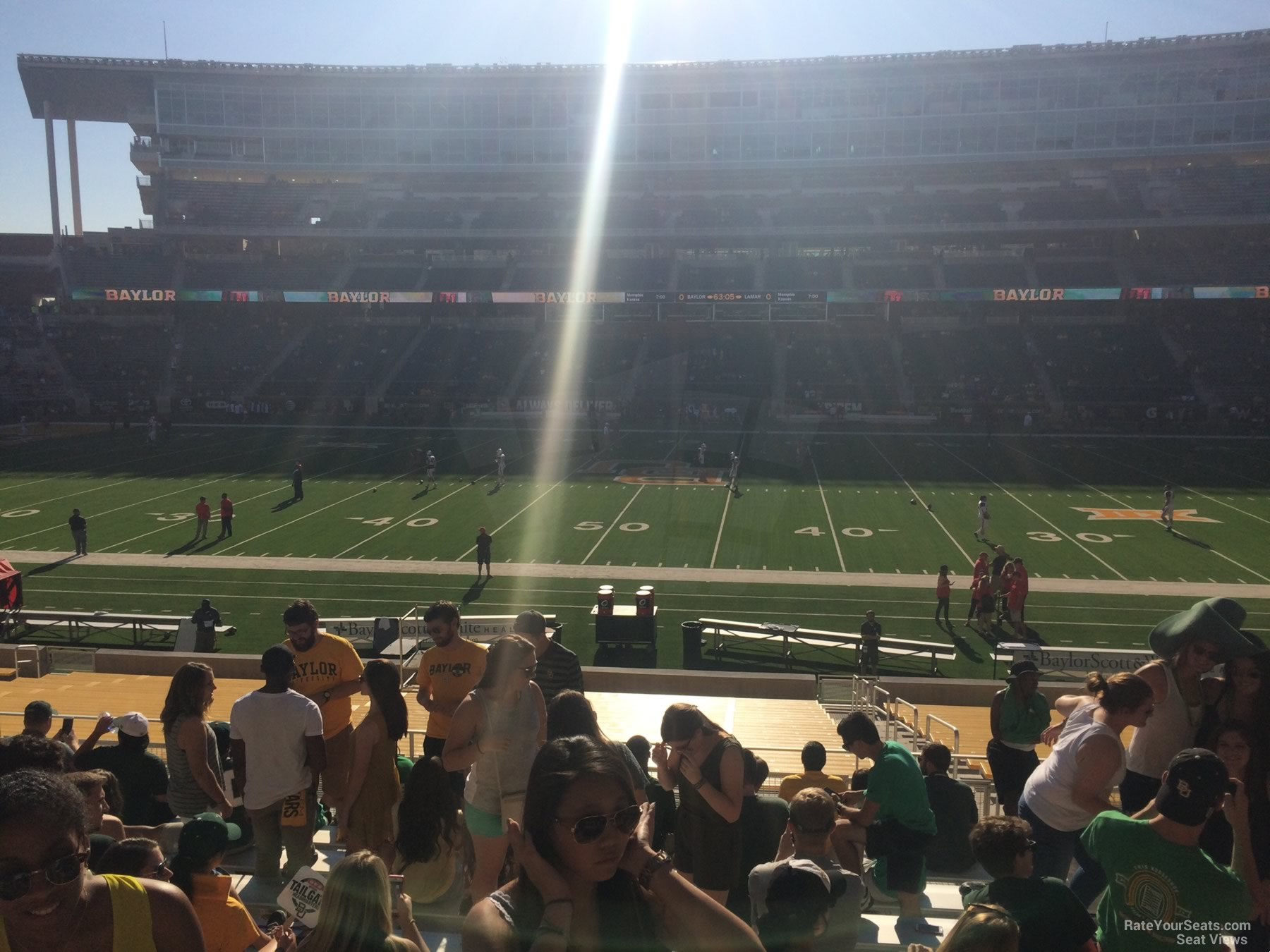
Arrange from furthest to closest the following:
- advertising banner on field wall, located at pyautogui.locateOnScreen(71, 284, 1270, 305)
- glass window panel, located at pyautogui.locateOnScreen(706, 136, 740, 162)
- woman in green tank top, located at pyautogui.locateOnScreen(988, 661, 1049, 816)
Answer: glass window panel, located at pyautogui.locateOnScreen(706, 136, 740, 162)
advertising banner on field wall, located at pyautogui.locateOnScreen(71, 284, 1270, 305)
woman in green tank top, located at pyautogui.locateOnScreen(988, 661, 1049, 816)

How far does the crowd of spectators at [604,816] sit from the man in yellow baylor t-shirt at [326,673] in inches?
0.6

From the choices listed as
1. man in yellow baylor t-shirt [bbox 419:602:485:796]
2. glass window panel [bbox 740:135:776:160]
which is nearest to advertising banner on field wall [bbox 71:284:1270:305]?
glass window panel [bbox 740:135:776:160]

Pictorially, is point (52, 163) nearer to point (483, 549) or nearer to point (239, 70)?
point (239, 70)

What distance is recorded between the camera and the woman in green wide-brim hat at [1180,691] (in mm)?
5031

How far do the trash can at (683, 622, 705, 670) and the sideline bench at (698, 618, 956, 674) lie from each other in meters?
0.18

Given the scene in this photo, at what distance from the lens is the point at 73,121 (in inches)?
2876

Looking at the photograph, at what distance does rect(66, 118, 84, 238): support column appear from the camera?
7344 centimetres

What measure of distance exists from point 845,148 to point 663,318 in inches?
726

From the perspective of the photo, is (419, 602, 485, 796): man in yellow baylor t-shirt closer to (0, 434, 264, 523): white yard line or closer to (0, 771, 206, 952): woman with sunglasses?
(0, 771, 206, 952): woman with sunglasses

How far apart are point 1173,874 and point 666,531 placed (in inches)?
868

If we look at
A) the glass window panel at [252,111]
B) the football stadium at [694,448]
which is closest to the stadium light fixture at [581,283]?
the football stadium at [694,448]

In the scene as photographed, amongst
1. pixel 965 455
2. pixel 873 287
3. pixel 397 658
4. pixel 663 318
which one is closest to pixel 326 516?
pixel 397 658

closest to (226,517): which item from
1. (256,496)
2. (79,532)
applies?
(79,532)

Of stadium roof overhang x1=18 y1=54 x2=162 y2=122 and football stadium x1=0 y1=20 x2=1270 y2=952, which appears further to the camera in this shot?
stadium roof overhang x1=18 y1=54 x2=162 y2=122
